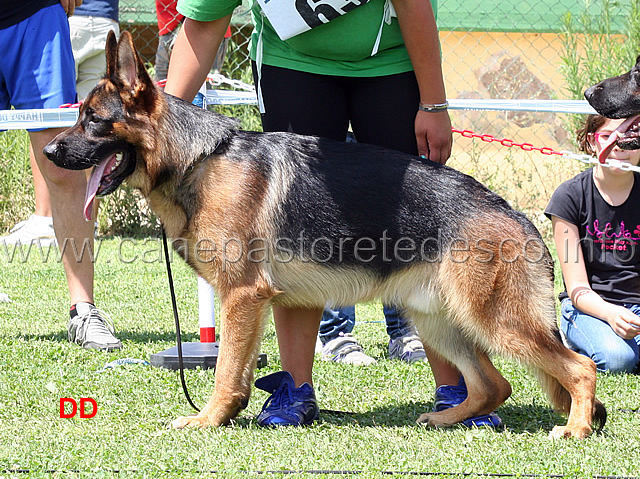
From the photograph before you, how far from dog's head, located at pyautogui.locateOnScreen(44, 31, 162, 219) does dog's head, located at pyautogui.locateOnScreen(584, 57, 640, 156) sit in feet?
7.05

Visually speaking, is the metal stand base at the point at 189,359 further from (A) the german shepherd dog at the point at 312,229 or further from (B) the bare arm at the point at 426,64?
(B) the bare arm at the point at 426,64

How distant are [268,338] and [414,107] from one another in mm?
2075

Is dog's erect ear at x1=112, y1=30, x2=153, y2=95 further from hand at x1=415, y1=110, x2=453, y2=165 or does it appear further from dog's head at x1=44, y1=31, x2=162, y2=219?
hand at x1=415, y1=110, x2=453, y2=165

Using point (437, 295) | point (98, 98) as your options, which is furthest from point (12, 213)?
point (437, 295)

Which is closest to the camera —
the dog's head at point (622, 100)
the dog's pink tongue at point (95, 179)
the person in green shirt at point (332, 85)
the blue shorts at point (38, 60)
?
the dog's pink tongue at point (95, 179)

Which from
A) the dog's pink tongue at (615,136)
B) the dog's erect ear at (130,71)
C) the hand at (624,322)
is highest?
the dog's erect ear at (130,71)

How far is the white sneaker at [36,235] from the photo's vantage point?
7.75 m

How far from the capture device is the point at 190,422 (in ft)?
10.0

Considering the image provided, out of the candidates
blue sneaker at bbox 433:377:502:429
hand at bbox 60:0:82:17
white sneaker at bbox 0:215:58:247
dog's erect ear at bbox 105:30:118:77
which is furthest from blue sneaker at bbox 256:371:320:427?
white sneaker at bbox 0:215:58:247

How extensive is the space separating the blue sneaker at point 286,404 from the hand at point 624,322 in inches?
67.8

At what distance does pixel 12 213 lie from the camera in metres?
8.62

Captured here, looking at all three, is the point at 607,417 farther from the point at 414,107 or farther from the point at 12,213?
the point at 12,213

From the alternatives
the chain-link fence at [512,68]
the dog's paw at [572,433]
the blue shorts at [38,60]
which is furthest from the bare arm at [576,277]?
the chain-link fence at [512,68]

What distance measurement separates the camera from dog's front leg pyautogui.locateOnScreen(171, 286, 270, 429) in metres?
3.03
